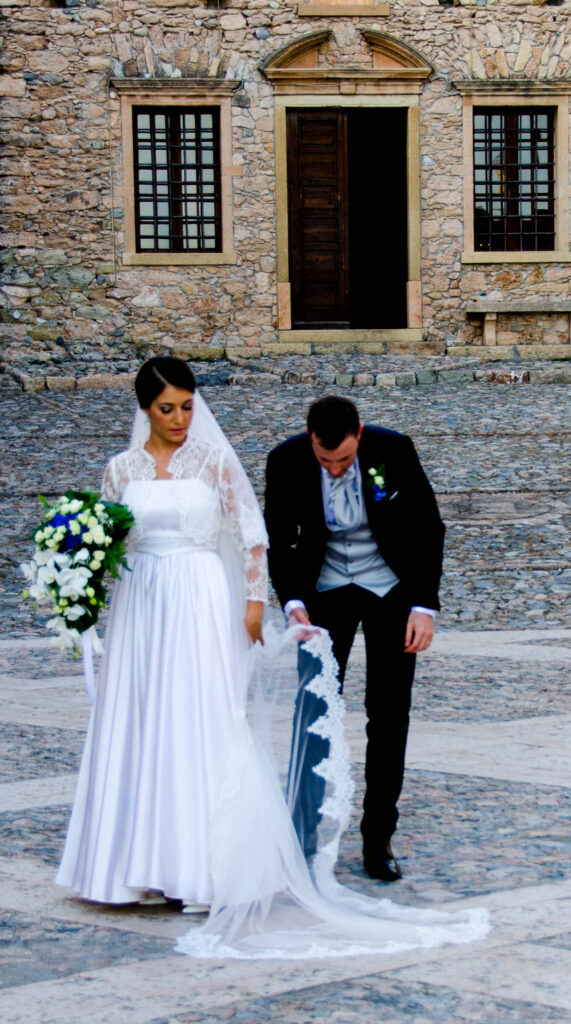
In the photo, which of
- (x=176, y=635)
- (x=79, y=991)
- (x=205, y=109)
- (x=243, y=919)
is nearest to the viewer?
(x=79, y=991)

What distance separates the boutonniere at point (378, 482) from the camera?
427 cm

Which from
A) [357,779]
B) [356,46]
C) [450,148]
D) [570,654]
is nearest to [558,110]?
[450,148]

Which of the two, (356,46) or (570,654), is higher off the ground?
(356,46)

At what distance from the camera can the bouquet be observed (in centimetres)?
420

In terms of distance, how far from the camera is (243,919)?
153 inches

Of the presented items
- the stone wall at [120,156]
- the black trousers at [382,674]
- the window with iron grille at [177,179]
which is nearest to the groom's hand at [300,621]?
the black trousers at [382,674]

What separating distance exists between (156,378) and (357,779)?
1906 mm

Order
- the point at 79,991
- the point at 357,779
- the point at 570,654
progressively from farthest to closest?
→ the point at 570,654 < the point at 357,779 < the point at 79,991

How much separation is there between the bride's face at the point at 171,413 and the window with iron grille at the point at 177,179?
17.3 m

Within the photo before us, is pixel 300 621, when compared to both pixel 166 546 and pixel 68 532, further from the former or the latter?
pixel 68 532

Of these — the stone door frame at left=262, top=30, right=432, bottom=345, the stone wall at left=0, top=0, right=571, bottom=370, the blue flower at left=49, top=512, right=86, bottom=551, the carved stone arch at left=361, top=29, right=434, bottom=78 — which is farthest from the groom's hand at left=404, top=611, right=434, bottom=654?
the carved stone arch at left=361, top=29, right=434, bottom=78

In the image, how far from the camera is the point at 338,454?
420 centimetres

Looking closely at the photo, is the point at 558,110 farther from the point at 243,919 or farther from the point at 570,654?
the point at 243,919

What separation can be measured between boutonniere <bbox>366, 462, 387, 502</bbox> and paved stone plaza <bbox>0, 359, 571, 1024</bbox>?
183 millimetres
